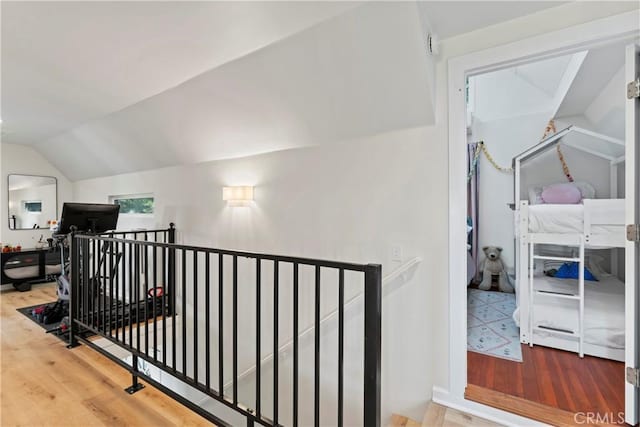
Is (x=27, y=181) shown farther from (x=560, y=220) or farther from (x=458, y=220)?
(x=560, y=220)

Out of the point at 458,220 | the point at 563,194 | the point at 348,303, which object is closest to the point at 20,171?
the point at 348,303

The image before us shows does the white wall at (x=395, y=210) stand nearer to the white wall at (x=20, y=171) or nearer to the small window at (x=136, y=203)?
the small window at (x=136, y=203)

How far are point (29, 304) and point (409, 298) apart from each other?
495 cm

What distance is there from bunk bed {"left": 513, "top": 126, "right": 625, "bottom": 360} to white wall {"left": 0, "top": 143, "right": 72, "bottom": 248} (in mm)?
7240

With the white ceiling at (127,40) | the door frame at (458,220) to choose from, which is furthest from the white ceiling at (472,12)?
the white ceiling at (127,40)

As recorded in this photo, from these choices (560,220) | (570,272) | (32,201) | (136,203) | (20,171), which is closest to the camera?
(560,220)

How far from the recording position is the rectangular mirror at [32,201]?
5148 millimetres

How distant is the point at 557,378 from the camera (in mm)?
2160

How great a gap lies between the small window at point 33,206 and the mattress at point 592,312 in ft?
24.4

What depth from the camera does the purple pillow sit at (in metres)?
3.42

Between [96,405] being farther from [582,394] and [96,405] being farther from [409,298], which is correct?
[582,394]

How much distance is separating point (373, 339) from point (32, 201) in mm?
6701

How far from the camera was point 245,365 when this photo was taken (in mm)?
3193

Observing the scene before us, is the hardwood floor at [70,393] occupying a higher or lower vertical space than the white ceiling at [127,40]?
lower
